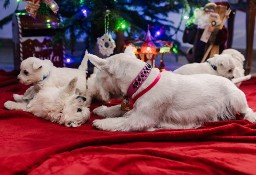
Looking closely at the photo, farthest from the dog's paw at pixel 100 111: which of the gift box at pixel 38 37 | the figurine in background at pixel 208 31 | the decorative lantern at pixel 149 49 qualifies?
the figurine in background at pixel 208 31

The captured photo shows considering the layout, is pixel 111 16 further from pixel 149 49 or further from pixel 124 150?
pixel 124 150

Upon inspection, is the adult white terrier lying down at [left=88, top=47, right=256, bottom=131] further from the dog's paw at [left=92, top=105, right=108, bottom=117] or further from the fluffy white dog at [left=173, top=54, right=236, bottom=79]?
the fluffy white dog at [left=173, top=54, right=236, bottom=79]

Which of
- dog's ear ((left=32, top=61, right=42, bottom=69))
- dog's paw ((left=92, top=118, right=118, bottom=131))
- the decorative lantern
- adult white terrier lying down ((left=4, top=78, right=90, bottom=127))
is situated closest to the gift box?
the decorative lantern

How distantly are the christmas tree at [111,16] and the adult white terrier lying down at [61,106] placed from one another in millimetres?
1084

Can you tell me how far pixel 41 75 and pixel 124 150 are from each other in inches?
35.1

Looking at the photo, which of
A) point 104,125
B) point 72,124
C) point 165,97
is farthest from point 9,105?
point 165,97

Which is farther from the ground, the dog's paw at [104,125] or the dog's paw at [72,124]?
the dog's paw at [104,125]

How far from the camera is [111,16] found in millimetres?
2875

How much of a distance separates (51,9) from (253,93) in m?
1.86

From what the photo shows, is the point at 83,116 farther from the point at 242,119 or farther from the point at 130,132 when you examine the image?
the point at 242,119

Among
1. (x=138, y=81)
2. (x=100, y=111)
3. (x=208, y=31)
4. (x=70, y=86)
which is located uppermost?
(x=208, y=31)

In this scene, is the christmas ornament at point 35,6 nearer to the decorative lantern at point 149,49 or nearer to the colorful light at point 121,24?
the colorful light at point 121,24

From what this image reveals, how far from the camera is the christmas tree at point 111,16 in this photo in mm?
2941

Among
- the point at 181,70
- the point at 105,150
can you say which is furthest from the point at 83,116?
the point at 181,70
